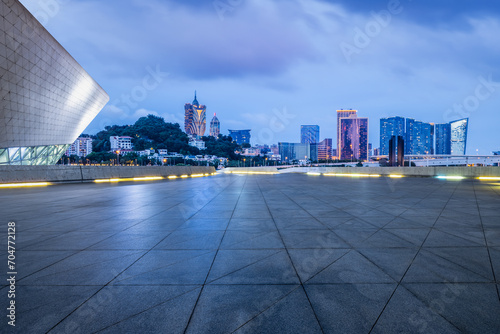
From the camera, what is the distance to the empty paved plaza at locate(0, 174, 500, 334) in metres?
2.38

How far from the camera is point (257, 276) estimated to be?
10.7 feet

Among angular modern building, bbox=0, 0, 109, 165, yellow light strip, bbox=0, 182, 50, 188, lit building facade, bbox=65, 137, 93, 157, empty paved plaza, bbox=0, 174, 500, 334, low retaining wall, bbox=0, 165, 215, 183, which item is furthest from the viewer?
lit building facade, bbox=65, 137, 93, 157

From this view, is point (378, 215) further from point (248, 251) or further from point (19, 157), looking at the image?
point (19, 157)

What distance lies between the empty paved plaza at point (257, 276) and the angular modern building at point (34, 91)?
89.7 ft

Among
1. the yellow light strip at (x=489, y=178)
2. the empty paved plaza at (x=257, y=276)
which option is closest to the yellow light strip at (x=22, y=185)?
the empty paved plaza at (x=257, y=276)

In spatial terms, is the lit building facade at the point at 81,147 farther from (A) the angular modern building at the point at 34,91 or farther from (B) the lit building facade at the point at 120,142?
(A) the angular modern building at the point at 34,91

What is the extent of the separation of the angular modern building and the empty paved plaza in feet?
89.7

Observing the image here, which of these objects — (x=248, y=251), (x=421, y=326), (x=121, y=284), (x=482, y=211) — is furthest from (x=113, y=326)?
(x=482, y=211)

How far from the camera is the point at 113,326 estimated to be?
229 cm

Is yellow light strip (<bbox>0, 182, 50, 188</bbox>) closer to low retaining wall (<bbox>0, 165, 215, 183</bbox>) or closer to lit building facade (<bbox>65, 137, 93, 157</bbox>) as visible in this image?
low retaining wall (<bbox>0, 165, 215, 183</bbox>)

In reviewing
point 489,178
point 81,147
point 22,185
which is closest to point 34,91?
point 22,185

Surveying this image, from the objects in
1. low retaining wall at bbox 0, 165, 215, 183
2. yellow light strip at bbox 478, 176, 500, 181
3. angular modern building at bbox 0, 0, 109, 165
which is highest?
angular modern building at bbox 0, 0, 109, 165

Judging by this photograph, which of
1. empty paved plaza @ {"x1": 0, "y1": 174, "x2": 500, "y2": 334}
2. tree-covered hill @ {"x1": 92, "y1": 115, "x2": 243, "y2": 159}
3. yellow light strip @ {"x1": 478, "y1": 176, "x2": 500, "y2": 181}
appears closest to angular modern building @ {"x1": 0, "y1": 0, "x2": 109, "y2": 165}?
empty paved plaza @ {"x1": 0, "y1": 174, "x2": 500, "y2": 334}

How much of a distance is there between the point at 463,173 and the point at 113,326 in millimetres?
35700
